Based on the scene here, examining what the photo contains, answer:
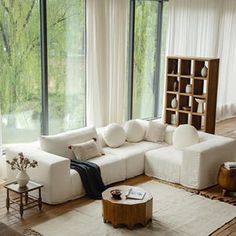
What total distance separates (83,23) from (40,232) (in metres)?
3.54

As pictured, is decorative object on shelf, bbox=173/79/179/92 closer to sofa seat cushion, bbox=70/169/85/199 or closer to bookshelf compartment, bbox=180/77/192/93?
bookshelf compartment, bbox=180/77/192/93

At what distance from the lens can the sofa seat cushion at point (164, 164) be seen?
5539 mm

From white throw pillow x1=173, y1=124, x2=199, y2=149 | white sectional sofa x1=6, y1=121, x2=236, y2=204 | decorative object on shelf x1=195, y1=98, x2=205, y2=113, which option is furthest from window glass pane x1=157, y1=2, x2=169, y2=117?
white throw pillow x1=173, y1=124, x2=199, y2=149

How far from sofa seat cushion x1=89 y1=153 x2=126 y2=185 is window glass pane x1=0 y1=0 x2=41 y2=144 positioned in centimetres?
136

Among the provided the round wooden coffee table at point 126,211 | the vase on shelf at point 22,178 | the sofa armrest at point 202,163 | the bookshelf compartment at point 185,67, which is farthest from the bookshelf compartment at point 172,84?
the vase on shelf at point 22,178

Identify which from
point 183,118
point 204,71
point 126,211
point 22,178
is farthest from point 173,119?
point 22,178

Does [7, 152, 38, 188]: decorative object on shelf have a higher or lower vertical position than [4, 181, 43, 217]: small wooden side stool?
higher

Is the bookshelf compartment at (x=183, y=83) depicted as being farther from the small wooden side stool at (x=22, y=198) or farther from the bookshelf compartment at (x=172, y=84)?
the small wooden side stool at (x=22, y=198)

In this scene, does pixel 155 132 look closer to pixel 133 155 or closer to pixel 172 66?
pixel 133 155

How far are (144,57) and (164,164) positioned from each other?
2918 millimetres

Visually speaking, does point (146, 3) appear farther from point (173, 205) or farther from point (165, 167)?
point (173, 205)

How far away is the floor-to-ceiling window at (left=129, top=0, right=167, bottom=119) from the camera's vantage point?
7711 mm

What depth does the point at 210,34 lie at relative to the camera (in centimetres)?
890

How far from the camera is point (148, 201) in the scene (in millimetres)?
4320
